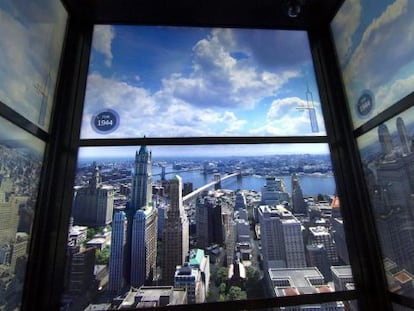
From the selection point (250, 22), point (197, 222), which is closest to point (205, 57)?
point (250, 22)

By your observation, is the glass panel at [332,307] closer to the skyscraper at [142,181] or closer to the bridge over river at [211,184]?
the bridge over river at [211,184]

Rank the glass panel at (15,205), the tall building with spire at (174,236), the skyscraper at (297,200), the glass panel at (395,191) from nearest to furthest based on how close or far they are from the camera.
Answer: the glass panel at (15,205) < the glass panel at (395,191) < the tall building with spire at (174,236) < the skyscraper at (297,200)

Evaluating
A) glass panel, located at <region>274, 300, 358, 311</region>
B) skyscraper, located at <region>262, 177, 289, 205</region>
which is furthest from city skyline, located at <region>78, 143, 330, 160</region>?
glass panel, located at <region>274, 300, 358, 311</region>

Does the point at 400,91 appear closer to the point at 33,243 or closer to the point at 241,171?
the point at 241,171

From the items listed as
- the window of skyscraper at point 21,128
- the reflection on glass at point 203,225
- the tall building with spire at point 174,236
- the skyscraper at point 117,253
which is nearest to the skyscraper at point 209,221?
the reflection on glass at point 203,225

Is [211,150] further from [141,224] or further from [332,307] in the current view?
[332,307]

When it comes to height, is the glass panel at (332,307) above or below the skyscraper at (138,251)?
below
